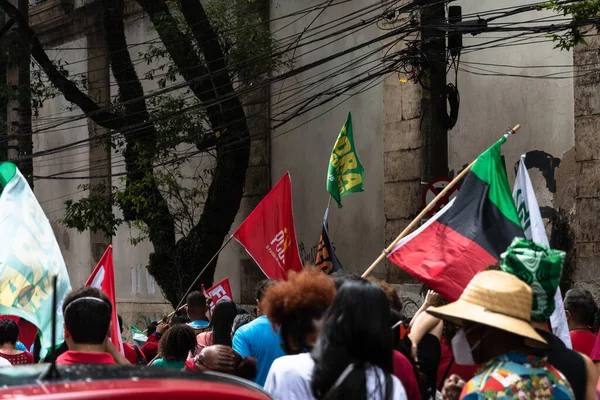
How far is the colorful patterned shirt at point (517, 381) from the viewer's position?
3.38 meters

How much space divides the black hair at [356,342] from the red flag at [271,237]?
6.30 metres

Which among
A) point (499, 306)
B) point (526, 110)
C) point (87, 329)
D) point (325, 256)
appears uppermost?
point (526, 110)

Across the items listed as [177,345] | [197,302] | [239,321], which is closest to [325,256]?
[197,302]

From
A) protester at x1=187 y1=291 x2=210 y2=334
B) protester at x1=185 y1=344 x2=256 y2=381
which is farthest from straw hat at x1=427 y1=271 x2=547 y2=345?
protester at x1=187 y1=291 x2=210 y2=334

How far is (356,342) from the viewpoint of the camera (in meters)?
3.75

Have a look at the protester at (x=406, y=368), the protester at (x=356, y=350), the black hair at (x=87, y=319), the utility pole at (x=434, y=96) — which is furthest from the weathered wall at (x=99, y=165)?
the protester at (x=356, y=350)

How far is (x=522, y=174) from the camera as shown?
23.0 ft

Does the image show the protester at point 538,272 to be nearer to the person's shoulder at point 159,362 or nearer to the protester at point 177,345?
the protester at point 177,345

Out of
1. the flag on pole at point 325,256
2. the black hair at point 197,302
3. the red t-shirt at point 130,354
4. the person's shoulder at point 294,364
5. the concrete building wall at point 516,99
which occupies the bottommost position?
the red t-shirt at point 130,354

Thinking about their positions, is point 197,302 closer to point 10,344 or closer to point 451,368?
point 10,344

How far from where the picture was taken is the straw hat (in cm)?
351

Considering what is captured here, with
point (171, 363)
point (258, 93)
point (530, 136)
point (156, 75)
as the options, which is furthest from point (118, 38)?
point (171, 363)

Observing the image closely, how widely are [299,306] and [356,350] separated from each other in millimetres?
892

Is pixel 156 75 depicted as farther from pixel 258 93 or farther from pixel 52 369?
pixel 52 369
